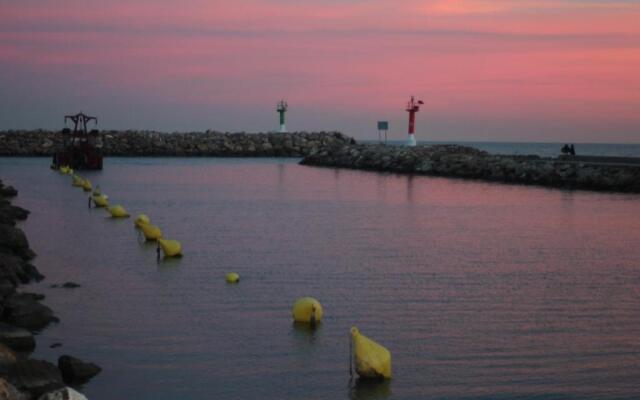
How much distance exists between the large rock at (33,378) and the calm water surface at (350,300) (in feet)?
2.79

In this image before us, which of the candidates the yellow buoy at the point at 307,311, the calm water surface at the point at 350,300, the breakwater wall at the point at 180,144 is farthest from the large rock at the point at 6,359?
the breakwater wall at the point at 180,144

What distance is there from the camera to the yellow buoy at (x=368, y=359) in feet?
29.0

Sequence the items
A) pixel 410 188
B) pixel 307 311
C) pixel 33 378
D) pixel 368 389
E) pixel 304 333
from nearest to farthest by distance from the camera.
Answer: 1. pixel 33 378
2. pixel 368 389
3. pixel 304 333
4. pixel 307 311
5. pixel 410 188

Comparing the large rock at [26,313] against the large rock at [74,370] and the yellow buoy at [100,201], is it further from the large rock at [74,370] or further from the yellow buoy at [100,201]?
the yellow buoy at [100,201]

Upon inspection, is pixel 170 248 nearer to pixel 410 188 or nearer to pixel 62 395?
pixel 62 395

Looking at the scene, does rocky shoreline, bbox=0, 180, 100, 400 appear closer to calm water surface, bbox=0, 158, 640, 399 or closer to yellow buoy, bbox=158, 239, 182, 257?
calm water surface, bbox=0, 158, 640, 399

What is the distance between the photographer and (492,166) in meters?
43.8

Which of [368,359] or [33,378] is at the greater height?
[33,378]

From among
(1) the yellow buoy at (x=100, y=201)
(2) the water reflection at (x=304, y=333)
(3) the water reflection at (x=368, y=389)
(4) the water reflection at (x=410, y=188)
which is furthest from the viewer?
(4) the water reflection at (x=410, y=188)

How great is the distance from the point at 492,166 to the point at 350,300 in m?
32.2

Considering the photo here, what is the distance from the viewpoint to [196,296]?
1302 centimetres

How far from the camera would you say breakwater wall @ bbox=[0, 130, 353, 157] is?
7950 centimetres

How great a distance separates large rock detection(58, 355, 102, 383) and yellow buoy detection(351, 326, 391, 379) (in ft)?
8.45

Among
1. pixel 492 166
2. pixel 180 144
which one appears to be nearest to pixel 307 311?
pixel 492 166
